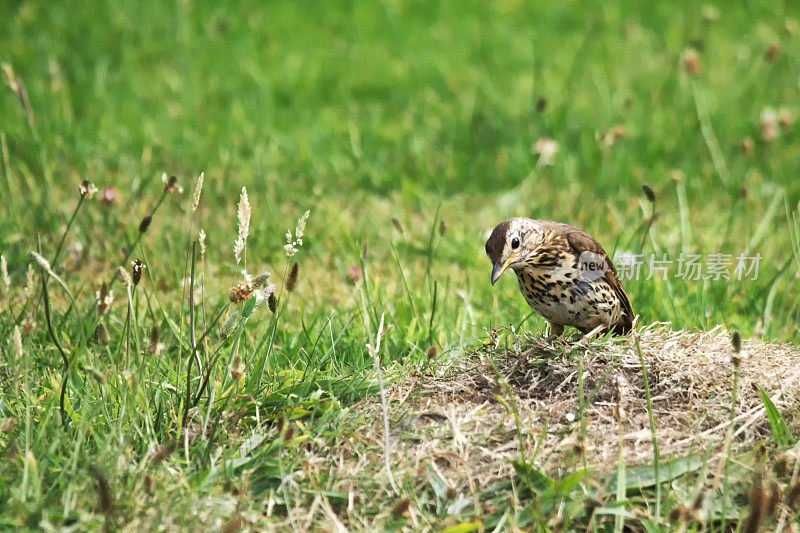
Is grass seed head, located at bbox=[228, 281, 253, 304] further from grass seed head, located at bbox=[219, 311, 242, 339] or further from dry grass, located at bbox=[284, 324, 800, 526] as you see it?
dry grass, located at bbox=[284, 324, 800, 526]

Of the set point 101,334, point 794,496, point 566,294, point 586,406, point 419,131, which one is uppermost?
point 419,131

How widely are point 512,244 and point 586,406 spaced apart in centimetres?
76

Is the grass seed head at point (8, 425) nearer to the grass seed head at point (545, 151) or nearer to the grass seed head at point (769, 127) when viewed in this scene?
the grass seed head at point (545, 151)

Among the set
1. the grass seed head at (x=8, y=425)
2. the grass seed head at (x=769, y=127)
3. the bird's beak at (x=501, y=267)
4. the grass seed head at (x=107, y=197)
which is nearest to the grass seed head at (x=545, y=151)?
the grass seed head at (x=769, y=127)

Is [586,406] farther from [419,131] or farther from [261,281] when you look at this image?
[419,131]

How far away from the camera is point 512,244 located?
141 inches

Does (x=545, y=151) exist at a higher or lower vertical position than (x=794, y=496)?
higher

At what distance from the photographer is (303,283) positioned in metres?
4.94

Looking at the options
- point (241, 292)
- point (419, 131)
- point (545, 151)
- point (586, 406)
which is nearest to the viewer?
point (241, 292)

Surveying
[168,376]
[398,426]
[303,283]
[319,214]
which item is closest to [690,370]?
[398,426]

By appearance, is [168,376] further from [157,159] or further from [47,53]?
[47,53]

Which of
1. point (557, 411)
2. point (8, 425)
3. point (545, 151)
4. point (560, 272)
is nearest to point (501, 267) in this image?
point (560, 272)

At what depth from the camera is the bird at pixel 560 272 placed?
11.7 feet

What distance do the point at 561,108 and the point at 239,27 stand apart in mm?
3164
